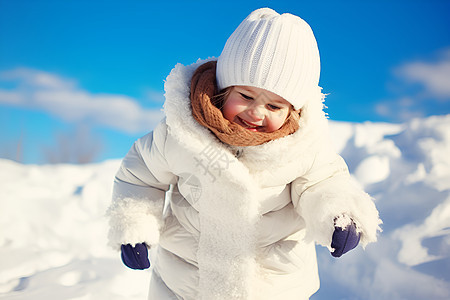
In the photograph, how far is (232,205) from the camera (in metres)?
0.87

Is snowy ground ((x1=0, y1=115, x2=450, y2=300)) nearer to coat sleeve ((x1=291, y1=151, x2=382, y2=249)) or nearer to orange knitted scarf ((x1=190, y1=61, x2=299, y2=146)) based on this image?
coat sleeve ((x1=291, y1=151, x2=382, y2=249))

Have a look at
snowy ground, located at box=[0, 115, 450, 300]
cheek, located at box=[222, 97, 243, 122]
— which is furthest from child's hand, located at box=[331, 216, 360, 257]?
snowy ground, located at box=[0, 115, 450, 300]

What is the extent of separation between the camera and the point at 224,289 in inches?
34.3

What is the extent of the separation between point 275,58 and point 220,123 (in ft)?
0.66

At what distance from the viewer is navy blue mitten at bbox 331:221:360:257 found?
31.5 inches

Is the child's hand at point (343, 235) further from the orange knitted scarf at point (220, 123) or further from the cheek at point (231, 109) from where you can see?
the cheek at point (231, 109)

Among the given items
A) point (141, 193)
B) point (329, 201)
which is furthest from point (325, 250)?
point (141, 193)

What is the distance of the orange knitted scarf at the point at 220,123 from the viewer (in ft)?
2.67

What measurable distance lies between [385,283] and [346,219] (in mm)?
884

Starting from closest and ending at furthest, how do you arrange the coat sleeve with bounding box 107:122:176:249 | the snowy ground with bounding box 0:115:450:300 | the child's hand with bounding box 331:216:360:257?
1. the child's hand with bounding box 331:216:360:257
2. the coat sleeve with bounding box 107:122:176:249
3. the snowy ground with bounding box 0:115:450:300

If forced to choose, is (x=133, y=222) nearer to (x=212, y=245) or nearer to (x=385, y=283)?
(x=212, y=245)

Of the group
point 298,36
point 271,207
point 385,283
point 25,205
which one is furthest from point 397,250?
point 25,205

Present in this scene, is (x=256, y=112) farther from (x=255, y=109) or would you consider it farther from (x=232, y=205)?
(x=232, y=205)

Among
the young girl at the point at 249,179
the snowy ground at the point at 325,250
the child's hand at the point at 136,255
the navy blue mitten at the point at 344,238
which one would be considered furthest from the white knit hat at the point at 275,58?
the snowy ground at the point at 325,250
